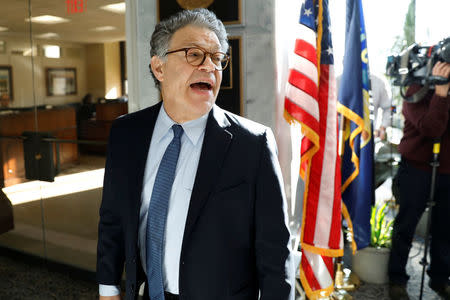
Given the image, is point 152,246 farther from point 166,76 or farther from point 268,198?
point 166,76

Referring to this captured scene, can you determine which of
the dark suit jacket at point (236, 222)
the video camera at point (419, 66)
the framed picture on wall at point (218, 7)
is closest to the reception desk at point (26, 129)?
the framed picture on wall at point (218, 7)

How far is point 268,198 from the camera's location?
3.69 ft

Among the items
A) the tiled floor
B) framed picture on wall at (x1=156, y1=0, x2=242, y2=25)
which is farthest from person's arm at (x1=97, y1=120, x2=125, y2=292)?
the tiled floor

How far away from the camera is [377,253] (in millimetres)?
2957

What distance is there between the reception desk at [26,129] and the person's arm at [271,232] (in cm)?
231

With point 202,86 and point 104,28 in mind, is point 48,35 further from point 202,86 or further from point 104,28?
point 202,86

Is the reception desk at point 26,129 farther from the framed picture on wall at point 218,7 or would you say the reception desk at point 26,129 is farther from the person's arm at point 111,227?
the person's arm at point 111,227

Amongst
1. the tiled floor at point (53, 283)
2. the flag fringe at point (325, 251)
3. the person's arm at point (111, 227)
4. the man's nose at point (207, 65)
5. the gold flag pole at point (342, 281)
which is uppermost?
the man's nose at point (207, 65)

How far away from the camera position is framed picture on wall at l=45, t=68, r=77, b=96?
3.02m

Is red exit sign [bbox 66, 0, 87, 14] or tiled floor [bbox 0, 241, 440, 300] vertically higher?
red exit sign [bbox 66, 0, 87, 14]

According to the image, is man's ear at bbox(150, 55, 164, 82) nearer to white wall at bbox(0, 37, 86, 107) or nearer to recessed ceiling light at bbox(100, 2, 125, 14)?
recessed ceiling light at bbox(100, 2, 125, 14)

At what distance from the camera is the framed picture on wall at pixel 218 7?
2.18m

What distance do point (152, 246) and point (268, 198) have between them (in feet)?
1.24

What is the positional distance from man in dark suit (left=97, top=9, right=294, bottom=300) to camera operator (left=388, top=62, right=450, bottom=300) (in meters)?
1.75
